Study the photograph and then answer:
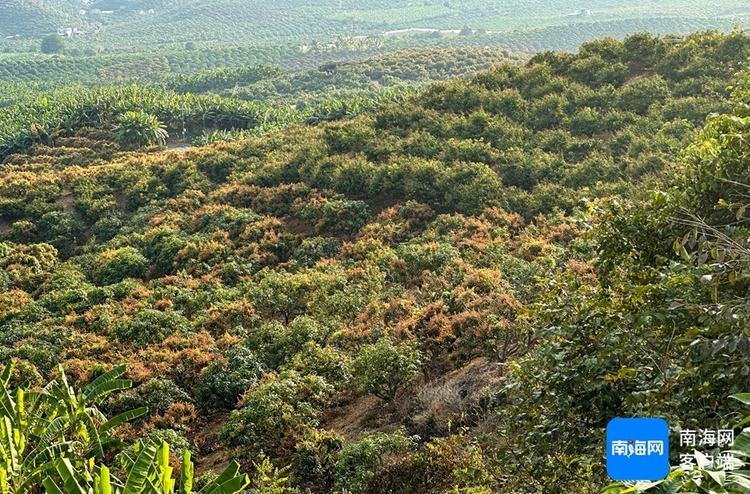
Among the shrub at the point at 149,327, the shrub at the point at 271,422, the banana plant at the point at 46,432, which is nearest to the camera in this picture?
the banana plant at the point at 46,432

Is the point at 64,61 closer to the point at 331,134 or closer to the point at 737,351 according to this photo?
the point at 331,134

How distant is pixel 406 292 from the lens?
541 inches

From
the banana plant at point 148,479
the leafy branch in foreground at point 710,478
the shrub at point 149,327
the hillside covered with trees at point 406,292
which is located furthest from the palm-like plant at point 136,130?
the leafy branch in foreground at point 710,478

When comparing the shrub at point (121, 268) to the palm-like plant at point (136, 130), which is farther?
the palm-like plant at point (136, 130)

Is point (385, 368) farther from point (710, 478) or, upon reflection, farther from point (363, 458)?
point (710, 478)

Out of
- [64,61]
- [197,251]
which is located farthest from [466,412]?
[64,61]

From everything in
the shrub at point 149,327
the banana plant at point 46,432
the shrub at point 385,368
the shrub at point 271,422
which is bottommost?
the shrub at point 149,327

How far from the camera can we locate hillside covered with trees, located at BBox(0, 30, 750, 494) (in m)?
4.88

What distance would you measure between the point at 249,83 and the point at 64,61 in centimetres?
5649

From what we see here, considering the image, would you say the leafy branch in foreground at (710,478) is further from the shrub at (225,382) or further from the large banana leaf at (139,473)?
the shrub at (225,382)

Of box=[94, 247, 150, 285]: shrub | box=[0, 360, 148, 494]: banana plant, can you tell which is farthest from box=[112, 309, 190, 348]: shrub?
box=[94, 247, 150, 285]: shrub

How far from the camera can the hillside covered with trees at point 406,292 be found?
4879 mm

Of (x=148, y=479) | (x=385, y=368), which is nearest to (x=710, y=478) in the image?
(x=148, y=479)

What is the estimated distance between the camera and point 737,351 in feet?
13.1
